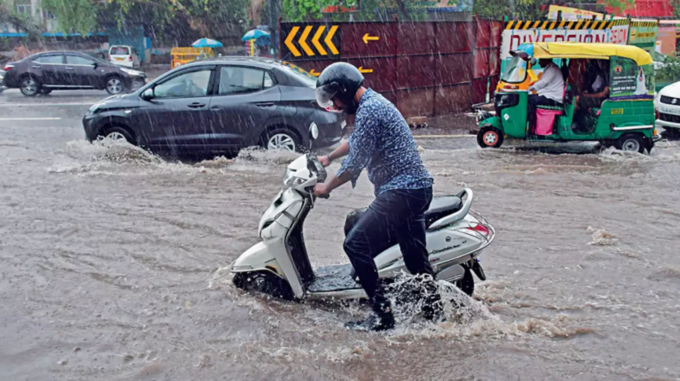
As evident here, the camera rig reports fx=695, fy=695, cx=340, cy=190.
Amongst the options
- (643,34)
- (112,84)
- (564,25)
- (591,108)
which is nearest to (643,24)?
(643,34)

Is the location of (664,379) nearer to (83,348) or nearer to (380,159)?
(380,159)

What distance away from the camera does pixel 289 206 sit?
4484 mm

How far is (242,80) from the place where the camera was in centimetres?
1026

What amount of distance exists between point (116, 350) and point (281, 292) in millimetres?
1139

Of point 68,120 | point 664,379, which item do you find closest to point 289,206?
point 664,379

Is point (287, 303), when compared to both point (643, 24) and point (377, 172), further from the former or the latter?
point (643, 24)

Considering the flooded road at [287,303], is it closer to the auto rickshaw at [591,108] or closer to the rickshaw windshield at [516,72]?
the auto rickshaw at [591,108]

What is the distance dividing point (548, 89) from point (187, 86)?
18.0ft

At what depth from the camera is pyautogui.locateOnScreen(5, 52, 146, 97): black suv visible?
20641mm

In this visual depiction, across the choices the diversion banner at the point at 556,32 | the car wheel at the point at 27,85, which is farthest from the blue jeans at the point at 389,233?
the car wheel at the point at 27,85

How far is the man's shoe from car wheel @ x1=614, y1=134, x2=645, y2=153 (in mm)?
7778

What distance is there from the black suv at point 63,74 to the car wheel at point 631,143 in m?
15.7

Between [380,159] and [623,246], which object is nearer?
[380,159]

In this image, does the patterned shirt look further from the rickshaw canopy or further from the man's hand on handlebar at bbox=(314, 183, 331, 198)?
the rickshaw canopy
